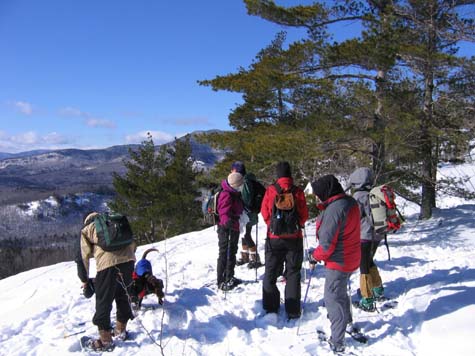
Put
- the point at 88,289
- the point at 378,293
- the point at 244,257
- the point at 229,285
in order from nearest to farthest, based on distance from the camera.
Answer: the point at 88,289 < the point at 378,293 < the point at 229,285 < the point at 244,257

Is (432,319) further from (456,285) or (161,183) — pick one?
(161,183)

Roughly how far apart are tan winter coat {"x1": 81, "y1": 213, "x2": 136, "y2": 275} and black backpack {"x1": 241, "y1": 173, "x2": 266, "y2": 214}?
2.16 metres

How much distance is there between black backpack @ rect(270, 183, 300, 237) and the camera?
459cm

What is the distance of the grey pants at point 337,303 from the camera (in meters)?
3.96

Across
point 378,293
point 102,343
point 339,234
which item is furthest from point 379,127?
point 102,343

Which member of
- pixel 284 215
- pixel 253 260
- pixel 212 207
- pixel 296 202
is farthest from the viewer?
pixel 253 260

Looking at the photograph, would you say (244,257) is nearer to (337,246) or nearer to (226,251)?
(226,251)

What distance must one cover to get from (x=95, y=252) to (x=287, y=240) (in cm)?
232

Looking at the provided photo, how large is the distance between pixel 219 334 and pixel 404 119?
6.80m

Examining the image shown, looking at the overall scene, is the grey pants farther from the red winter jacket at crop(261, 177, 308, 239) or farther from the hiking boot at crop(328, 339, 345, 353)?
the red winter jacket at crop(261, 177, 308, 239)

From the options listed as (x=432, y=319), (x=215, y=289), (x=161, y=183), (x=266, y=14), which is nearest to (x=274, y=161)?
(x=266, y=14)

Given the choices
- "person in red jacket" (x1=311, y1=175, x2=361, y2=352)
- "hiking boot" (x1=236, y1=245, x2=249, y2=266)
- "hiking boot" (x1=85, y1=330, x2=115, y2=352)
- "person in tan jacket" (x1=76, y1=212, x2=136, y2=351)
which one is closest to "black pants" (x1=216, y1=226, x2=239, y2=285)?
"hiking boot" (x1=236, y1=245, x2=249, y2=266)

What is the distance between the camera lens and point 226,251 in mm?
5789

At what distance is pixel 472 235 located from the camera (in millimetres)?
9430
